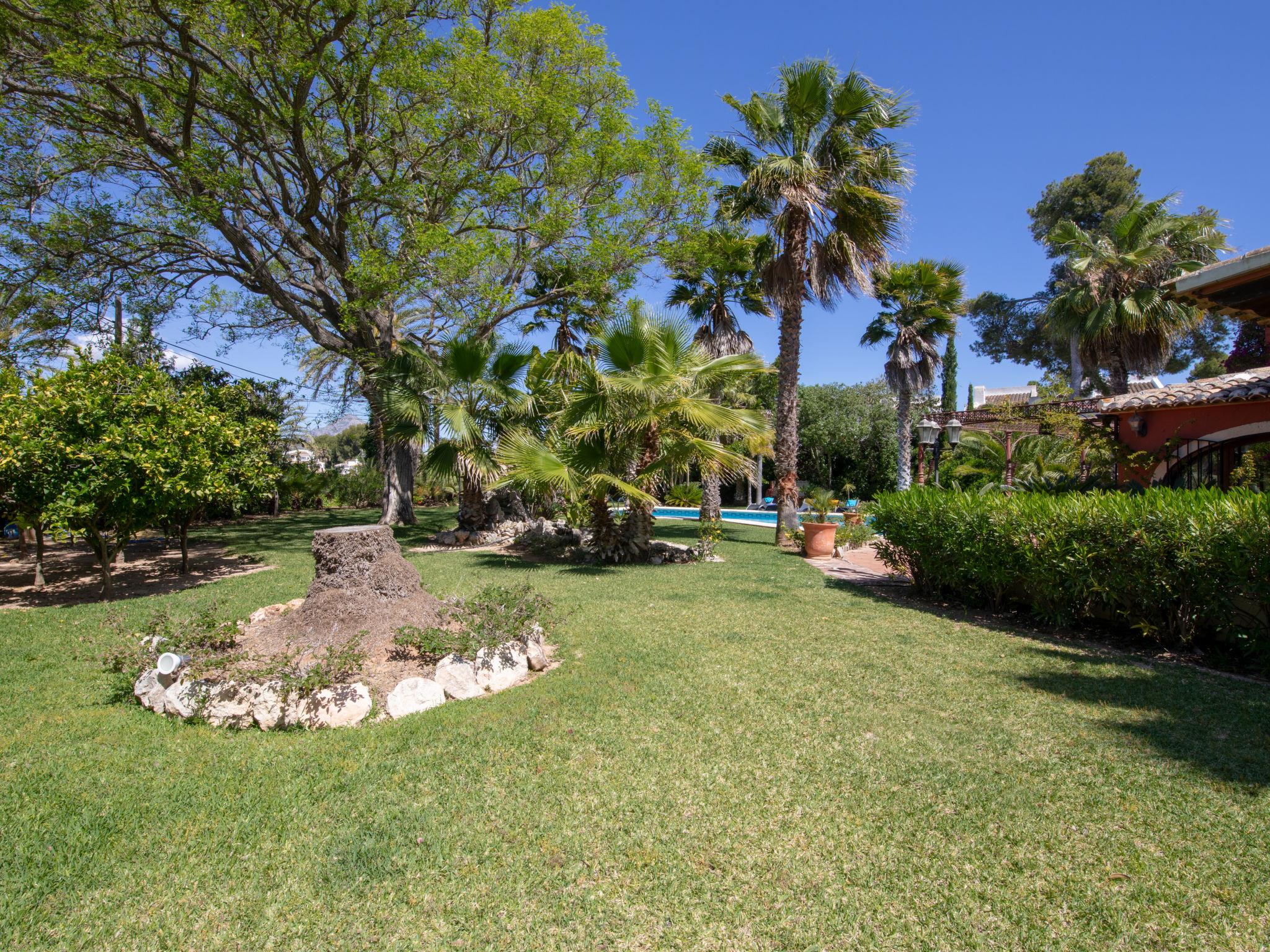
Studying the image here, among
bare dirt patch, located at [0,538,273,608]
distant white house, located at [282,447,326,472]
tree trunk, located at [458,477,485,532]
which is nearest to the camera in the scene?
bare dirt patch, located at [0,538,273,608]

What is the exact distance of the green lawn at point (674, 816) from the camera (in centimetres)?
251

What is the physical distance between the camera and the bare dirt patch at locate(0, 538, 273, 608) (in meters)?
9.13

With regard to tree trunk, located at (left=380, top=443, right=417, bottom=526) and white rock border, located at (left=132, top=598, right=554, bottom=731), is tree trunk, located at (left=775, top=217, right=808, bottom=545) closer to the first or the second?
tree trunk, located at (left=380, top=443, right=417, bottom=526)

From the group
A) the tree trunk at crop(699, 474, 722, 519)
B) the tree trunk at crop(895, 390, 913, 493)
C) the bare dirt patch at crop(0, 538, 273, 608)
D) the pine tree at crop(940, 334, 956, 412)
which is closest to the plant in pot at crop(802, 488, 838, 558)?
the tree trunk at crop(699, 474, 722, 519)

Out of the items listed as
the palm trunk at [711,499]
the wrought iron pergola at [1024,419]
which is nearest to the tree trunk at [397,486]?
the palm trunk at [711,499]

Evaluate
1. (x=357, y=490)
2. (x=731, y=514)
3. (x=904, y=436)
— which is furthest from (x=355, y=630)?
(x=731, y=514)

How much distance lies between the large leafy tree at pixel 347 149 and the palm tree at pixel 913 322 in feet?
29.6

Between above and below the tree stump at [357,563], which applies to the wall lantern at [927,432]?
above

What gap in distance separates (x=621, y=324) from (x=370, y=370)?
7.03 meters

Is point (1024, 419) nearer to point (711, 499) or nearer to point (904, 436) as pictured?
point (711, 499)

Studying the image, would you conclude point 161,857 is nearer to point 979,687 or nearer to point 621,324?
point 979,687

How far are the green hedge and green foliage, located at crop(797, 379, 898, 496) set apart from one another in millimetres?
22054

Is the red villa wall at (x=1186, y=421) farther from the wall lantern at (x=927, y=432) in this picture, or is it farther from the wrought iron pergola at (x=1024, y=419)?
the wall lantern at (x=927, y=432)

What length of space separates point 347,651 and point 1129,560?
652 centimetres
